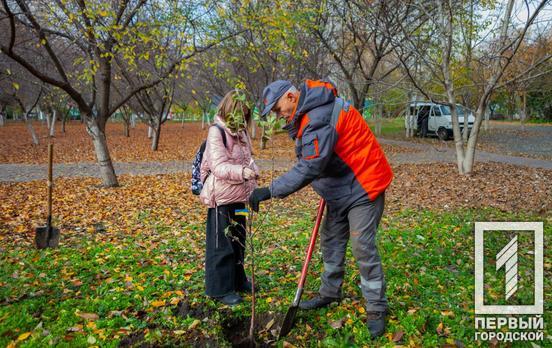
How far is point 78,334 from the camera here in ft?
10.3

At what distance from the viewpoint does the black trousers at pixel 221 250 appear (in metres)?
3.46

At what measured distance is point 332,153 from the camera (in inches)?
114

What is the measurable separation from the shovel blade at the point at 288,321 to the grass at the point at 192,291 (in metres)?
0.07

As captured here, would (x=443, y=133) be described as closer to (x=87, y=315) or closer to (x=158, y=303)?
(x=158, y=303)

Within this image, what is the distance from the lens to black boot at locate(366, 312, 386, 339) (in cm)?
307

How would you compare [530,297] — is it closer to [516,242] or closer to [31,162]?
[516,242]

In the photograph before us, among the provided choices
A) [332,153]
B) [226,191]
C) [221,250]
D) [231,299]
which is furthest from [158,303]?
[332,153]

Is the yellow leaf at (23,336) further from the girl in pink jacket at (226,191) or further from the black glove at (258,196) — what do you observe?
the black glove at (258,196)

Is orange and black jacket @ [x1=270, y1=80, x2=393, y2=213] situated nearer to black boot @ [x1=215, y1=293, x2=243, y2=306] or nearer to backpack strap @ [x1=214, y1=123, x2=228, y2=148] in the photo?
backpack strap @ [x1=214, y1=123, x2=228, y2=148]

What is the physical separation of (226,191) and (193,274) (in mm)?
1445

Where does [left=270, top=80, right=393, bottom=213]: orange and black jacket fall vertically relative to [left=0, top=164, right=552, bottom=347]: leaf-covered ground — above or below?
above

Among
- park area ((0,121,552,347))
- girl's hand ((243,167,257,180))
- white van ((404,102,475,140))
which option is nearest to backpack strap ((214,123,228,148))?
girl's hand ((243,167,257,180))

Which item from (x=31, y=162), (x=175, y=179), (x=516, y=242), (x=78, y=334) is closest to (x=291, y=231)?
(x=516, y=242)

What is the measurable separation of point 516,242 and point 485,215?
5.33 feet
